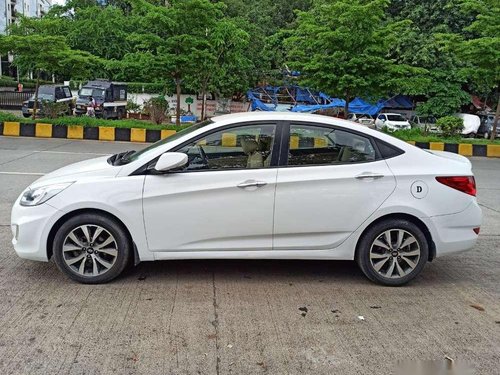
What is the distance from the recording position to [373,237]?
15.2 ft

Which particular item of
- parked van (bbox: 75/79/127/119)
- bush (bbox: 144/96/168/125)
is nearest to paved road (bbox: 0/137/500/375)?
bush (bbox: 144/96/168/125)

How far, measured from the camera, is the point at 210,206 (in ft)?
14.6

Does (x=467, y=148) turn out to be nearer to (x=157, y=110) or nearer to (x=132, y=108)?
(x=157, y=110)

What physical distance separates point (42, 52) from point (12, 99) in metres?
19.0

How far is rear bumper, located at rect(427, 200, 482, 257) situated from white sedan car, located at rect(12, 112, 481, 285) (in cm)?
1

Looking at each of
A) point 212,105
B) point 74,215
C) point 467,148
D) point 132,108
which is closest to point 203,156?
point 74,215

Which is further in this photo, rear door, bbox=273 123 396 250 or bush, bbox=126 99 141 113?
bush, bbox=126 99 141 113

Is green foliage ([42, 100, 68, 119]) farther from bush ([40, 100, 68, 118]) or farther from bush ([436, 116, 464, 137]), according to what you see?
bush ([436, 116, 464, 137])

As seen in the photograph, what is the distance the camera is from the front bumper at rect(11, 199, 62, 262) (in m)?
4.38

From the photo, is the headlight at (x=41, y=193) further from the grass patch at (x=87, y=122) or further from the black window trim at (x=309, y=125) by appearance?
the grass patch at (x=87, y=122)

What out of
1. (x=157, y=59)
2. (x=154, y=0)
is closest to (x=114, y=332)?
(x=157, y=59)

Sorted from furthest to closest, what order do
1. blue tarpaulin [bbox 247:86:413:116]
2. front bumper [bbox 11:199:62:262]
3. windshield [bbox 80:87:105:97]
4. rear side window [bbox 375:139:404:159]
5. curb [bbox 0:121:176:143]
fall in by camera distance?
blue tarpaulin [bbox 247:86:413:116]
windshield [bbox 80:87:105:97]
curb [bbox 0:121:176:143]
rear side window [bbox 375:139:404:159]
front bumper [bbox 11:199:62:262]

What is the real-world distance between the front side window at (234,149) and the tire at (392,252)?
3.79 feet

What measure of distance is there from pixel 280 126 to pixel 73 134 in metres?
13.8
